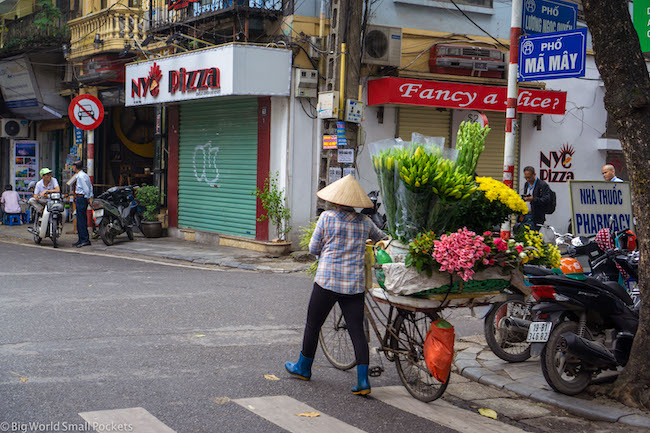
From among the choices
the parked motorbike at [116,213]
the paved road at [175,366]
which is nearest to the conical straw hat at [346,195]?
the paved road at [175,366]

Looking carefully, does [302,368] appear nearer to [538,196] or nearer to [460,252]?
[460,252]

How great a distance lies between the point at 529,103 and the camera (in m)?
16.6

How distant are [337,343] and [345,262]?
3.48 feet

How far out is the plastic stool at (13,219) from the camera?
21.4 m

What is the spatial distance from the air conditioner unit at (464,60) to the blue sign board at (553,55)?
8036mm

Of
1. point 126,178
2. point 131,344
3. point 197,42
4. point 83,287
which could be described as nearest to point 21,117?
point 126,178

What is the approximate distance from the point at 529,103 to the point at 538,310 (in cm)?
1133

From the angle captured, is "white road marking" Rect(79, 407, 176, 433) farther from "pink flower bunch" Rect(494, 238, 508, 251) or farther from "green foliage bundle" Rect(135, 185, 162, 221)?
"green foliage bundle" Rect(135, 185, 162, 221)

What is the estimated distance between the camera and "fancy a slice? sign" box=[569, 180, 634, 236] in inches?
309

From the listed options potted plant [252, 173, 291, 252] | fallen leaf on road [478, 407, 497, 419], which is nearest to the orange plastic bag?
fallen leaf on road [478, 407, 497, 419]

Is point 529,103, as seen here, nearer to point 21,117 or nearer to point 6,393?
point 6,393

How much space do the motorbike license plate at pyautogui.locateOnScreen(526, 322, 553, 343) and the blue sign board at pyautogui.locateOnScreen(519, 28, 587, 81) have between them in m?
2.93

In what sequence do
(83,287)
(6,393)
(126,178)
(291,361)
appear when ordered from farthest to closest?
(126,178) → (83,287) → (291,361) → (6,393)

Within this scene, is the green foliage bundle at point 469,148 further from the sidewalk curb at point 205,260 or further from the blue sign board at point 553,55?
the sidewalk curb at point 205,260
